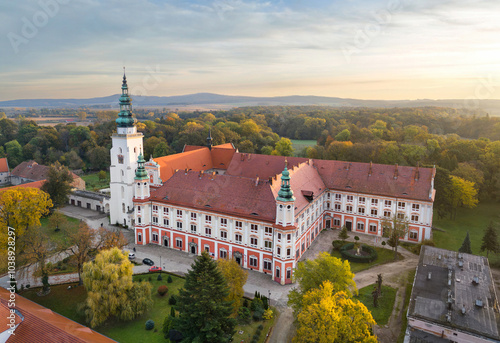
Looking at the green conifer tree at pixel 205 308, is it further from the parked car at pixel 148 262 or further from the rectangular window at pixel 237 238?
the parked car at pixel 148 262

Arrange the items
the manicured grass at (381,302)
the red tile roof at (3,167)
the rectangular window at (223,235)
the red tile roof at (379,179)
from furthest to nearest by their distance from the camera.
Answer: the red tile roof at (3,167) < the red tile roof at (379,179) < the rectangular window at (223,235) < the manicured grass at (381,302)

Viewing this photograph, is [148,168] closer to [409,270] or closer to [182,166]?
[182,166]

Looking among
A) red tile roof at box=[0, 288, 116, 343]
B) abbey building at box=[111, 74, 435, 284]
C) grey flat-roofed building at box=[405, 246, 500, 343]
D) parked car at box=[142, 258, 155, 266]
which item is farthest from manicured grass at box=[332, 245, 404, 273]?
red tile roof at box=[0, 288, 116, 343]

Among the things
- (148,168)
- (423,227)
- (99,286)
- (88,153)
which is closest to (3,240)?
(99,286)

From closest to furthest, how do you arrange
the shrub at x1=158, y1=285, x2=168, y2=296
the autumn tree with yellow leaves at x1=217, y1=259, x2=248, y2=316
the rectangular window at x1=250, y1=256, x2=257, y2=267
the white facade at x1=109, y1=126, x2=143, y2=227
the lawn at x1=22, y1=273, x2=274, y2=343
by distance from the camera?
the lawn at x1=22, y1=273, x2=274, y2=343 → the autumn tree with yellow leaves at x1=217, y1=259, x2=248, y2=316 → the shrub at x1=158, y1=285, x2=168, y2=296 → the rectangular window at x1=250, y1=256, x2=257, y2=267 → the white facade at x1=109, y1=126, x2=143, y2=227

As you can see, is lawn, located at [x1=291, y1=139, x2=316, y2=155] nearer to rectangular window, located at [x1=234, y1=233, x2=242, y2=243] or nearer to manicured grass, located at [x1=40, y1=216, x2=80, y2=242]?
manicured grass, located at [x1=40, y1=216, x2=80, y2=242]

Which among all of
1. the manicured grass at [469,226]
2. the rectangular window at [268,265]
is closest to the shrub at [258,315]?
the rectangular window at [268,265]
